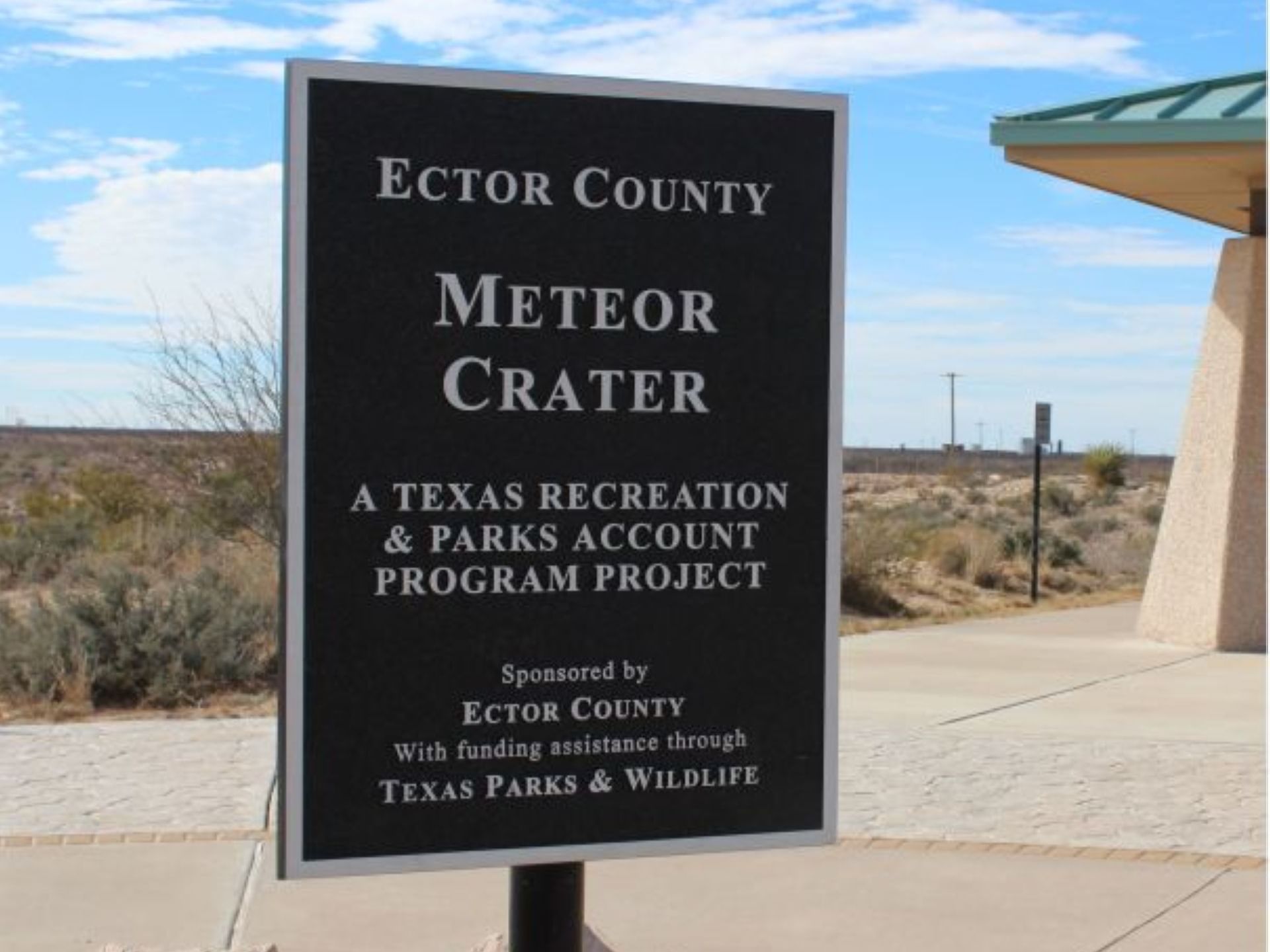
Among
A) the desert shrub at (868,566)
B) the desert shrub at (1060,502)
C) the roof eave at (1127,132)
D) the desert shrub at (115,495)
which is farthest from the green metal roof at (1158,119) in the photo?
the desert shrub at (1060,502)

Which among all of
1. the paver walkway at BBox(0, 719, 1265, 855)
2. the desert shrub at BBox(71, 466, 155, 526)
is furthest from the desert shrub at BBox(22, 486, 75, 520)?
the paver walkway at BBox(0, 719, 1265, 855)

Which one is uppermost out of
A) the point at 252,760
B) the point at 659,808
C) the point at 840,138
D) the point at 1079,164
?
the point at 1079,164

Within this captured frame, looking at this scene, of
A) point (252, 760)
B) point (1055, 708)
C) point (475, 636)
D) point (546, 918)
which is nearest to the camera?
point (475, 636)

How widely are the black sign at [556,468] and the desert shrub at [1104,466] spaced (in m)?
46.2

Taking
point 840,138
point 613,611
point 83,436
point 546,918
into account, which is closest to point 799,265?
point 840,138

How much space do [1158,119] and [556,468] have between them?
992 centimetres

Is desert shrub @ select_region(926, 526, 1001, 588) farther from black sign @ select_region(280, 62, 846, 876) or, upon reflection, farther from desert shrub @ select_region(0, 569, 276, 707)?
black sign @ select_region(280, 62, 846, 876)

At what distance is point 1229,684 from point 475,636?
10.0 meters

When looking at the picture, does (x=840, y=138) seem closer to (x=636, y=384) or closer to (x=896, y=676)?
(x=636, y=384)

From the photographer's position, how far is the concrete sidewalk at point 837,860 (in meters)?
6.39

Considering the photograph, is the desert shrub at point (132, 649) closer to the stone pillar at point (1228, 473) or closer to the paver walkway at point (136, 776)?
the paver walkway at point (136, 776)

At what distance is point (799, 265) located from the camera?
466 cm

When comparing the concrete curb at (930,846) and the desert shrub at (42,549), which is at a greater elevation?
the desert shrub at (42,549)

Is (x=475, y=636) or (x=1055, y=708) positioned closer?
(x=475, y=636)
